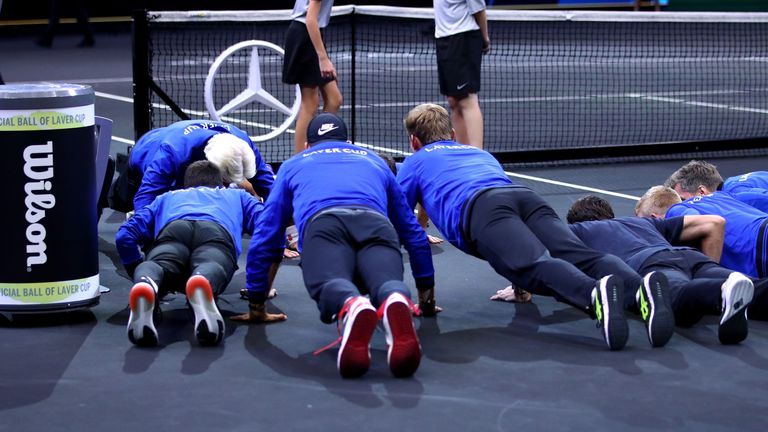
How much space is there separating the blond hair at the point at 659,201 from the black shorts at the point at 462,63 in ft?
8.14

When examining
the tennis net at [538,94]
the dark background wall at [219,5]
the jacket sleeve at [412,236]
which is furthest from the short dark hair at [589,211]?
the dark background wall at [219,5]

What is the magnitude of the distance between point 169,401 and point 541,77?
520 inches

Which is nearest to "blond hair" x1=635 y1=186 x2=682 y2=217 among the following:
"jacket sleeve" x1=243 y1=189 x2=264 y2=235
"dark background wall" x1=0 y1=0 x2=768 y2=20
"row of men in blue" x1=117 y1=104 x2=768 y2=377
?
"row of men in blue" x1=117 y1=104 x2=768 y2=377

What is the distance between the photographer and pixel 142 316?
18.0ft

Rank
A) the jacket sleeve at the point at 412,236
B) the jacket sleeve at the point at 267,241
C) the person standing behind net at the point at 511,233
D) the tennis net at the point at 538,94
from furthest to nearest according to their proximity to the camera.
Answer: the tennis net at the point at 538,94, the jacket sleeve at the point at 412,236, the jacket sleeve at the point at 267,241, the person standing behind net at the point at 511,233

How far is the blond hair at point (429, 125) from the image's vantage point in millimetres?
6562

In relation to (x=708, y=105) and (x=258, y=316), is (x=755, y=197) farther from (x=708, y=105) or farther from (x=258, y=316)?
(x=708, y=105)

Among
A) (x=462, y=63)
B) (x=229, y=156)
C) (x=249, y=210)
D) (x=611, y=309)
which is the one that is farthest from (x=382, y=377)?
(x=462, y=63)

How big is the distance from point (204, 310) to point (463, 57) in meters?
4.12

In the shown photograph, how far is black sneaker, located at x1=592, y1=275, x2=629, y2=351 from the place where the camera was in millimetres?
5422

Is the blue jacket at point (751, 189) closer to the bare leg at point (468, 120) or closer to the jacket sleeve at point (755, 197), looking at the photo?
the jacket sleeve at point (755, 197)

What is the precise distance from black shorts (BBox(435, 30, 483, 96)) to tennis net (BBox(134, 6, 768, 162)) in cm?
130

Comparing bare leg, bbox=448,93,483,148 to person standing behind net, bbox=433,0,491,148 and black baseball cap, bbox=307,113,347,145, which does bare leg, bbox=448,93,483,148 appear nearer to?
person standing behind net, bbox=433,0,491,148

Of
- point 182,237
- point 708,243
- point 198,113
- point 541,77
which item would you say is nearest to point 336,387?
point 182,237
